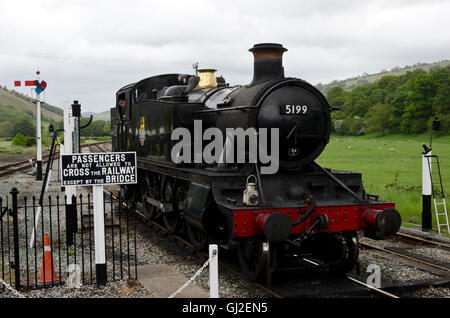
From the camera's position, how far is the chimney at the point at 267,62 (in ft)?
25.3

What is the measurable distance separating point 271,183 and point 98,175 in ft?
8.42

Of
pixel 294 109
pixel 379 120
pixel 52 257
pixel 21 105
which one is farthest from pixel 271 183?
pixel 21 105

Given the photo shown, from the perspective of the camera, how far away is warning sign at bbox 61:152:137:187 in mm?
6645

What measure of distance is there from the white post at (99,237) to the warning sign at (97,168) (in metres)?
0.18

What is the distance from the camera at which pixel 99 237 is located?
6.69 metres

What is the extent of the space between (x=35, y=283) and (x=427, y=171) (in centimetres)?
827

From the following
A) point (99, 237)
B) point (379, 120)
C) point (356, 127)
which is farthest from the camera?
point (356, 127)

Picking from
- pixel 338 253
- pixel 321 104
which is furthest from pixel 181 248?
pixel 321 104

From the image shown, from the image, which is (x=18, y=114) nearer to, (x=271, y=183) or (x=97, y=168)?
(x=97, y=168)

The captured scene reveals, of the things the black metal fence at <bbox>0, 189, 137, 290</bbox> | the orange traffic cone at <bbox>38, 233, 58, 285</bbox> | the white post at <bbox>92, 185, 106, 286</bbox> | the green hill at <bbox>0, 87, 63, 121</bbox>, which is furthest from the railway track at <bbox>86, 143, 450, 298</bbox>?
the green hill at <bbox>0, 87, 63, 121</bbox>

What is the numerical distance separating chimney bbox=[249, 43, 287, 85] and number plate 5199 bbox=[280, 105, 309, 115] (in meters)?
0.69

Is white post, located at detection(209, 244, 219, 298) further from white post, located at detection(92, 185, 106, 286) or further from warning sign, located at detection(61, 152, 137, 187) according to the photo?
warning sign, located at detection(61, 152, 137, 187)

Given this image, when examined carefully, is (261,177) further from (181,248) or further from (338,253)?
(181,248)

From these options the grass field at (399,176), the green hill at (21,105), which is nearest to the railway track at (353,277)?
the grass field at (399,176)
